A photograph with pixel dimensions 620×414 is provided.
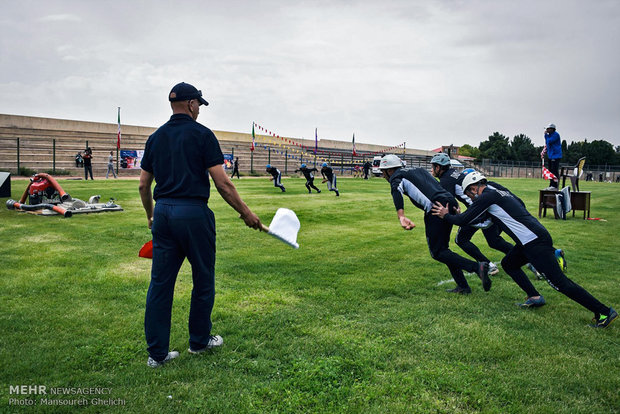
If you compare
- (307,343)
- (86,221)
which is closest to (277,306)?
(307,343)

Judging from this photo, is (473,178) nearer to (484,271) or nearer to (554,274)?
(484,271)

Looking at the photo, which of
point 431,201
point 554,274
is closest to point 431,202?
point 431,201

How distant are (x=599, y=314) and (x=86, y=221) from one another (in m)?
10.7

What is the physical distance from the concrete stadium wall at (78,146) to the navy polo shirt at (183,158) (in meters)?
29.8

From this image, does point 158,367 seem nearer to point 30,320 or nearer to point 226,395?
point 226,395

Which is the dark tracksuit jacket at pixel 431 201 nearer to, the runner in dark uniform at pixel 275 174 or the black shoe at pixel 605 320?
the black shoe at pixel 605 320

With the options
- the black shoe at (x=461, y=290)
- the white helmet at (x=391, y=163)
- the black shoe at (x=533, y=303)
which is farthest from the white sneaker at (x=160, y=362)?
the black shoe at (x=533, y=303)

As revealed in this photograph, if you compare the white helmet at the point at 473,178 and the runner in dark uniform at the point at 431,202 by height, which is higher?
the white helmet at the point at 473,178

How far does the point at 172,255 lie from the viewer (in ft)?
11.6

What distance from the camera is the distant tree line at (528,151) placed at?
99.3 m

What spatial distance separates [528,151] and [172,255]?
12093 cm

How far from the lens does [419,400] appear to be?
3.13 metres

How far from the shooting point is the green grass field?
3.18 meters

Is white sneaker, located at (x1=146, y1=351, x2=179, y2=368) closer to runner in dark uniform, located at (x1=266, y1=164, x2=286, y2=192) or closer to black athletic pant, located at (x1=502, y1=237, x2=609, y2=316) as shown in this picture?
black athletic pant, located at (x1=502, y1=237, x2=609, y2=316)
